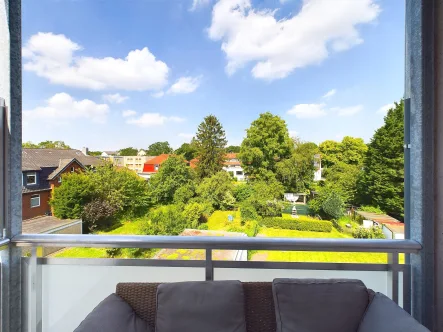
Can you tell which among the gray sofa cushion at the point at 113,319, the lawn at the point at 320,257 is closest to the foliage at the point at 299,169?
the lawn at the point at 320,257

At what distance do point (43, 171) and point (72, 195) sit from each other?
11.3 inches

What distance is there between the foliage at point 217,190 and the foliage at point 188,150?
0.24 m

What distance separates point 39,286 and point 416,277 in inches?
103

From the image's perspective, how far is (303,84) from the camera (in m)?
2.11

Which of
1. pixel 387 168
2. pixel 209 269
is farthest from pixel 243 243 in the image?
pixel 387 168

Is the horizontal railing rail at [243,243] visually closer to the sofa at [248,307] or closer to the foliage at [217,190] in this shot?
the sofa at [248,307]

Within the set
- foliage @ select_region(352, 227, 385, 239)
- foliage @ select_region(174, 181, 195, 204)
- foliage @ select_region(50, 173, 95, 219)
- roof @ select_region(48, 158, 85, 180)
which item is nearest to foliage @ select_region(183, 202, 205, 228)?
foliage @ select_region(174, 181, 195, 204)

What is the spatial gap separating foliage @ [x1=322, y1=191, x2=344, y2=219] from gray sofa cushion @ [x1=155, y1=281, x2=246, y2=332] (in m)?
1.12

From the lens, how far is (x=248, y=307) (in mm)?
1339

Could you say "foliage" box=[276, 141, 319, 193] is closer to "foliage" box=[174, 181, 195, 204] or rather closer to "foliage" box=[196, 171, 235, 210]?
"foliage" box=[196, 171, 235, 210]

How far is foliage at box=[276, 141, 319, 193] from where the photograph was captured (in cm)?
210

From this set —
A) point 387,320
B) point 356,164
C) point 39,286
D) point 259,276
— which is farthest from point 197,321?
point 356,164

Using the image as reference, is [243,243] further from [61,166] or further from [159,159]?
[61,166]

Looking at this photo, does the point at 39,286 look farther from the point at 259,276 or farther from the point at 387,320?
the point at 387,320
